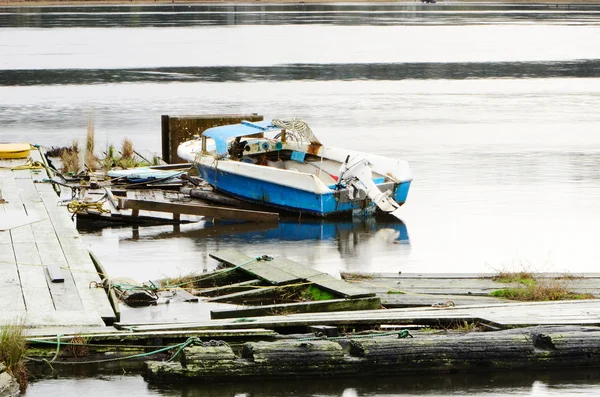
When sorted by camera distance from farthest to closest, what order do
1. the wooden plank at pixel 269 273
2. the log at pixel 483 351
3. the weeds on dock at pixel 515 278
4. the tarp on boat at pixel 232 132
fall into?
1. the tarp on boat at pixel 232 132
2. the weeds on dock at pixel 515 278
3. the wooden plank at pixel 269 273
4. the log at pixel 483 351

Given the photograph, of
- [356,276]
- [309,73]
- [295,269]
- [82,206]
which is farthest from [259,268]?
[309,73]

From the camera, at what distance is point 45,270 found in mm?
13219

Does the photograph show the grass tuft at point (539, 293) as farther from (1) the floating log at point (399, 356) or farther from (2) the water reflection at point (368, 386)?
(2) the water reflection at point (368, 386)

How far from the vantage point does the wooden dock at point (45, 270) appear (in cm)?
1138

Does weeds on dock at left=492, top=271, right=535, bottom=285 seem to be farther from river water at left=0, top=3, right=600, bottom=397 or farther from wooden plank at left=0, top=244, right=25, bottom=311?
wooden plank at left=0, top=244, right=25, bottom=311

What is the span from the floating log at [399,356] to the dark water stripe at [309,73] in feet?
141

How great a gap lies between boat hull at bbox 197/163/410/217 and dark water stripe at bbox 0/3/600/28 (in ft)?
287

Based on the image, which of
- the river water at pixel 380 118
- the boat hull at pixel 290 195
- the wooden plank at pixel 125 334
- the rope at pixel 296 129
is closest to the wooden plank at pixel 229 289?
the river water at pixel 380 118

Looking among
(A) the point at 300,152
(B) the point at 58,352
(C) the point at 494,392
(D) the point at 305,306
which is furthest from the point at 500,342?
(A) the point at 300,152

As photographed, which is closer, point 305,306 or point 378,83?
point 305,306

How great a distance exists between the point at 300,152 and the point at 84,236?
5.14 meters

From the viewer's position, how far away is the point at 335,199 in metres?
20.2

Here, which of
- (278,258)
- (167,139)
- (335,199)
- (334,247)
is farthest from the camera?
(167,139)

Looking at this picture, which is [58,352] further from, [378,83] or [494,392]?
[378,83]
